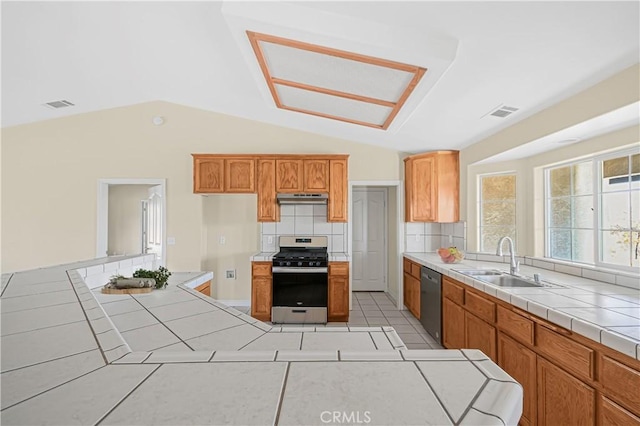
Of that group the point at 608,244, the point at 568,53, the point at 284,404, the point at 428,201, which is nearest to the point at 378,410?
the point at 284,404

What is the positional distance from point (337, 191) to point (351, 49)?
7.54 ft

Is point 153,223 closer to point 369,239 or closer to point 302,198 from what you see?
point 302,198

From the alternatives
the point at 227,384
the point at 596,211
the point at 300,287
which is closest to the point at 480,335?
the point at 596,211

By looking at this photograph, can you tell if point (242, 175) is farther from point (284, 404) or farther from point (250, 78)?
point (284, 404)

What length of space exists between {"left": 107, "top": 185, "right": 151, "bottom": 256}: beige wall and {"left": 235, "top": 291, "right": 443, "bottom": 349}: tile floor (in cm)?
258

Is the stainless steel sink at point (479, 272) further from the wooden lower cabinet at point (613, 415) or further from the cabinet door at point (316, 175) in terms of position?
the cabinet door at point (316, 175)

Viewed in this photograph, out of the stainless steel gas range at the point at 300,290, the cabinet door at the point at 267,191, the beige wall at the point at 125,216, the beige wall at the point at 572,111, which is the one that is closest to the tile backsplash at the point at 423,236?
the beige wall at the point at 572,111

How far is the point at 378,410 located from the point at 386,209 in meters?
5.13

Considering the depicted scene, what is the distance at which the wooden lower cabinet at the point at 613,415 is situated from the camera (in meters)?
1.22

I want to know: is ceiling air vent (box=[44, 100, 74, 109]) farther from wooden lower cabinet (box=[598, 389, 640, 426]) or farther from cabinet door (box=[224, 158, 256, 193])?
wooden lower cabinet (box=[598, 389, 640, 426])

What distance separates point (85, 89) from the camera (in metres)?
3.65

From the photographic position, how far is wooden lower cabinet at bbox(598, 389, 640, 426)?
1.22 meters

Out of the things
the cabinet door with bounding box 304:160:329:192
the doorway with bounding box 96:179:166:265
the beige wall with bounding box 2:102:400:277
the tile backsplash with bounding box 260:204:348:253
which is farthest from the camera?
the doorway with bounding box 96:179:166:265

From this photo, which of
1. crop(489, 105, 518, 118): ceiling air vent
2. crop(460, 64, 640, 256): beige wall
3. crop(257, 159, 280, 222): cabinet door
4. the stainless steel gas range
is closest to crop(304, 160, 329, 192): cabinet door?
crop(257, 159, 280, 222): cabinet door
